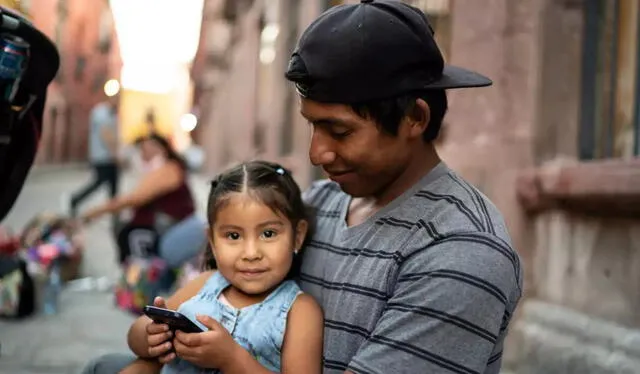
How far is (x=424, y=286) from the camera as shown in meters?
1.91

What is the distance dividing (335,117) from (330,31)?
→ 0.65 feet

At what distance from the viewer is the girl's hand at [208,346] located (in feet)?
6.85

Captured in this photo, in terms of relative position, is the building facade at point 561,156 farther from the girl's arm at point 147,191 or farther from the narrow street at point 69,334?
the girl's arm at point 147,191

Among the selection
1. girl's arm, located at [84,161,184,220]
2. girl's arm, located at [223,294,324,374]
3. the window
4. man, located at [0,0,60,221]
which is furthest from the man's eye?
girl's arm, located at [84,161,184,220]

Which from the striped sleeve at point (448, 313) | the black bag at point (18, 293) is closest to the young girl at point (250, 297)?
the striped sleeve at point (448, 313)

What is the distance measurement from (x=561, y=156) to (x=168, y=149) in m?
3.24

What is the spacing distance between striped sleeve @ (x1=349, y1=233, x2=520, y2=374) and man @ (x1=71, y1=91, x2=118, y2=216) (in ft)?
31.3

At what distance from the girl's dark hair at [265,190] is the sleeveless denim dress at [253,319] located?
0.52 ft

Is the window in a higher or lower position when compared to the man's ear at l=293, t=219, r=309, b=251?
higher

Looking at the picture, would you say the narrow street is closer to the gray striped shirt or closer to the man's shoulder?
the man's shoulder

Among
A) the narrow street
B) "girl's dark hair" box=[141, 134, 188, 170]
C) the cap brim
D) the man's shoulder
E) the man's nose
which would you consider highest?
the cap brim

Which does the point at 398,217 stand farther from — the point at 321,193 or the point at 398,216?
the point at 321,193

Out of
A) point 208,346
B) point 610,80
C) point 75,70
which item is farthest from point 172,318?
point 75,70

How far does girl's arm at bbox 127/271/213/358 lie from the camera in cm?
231
